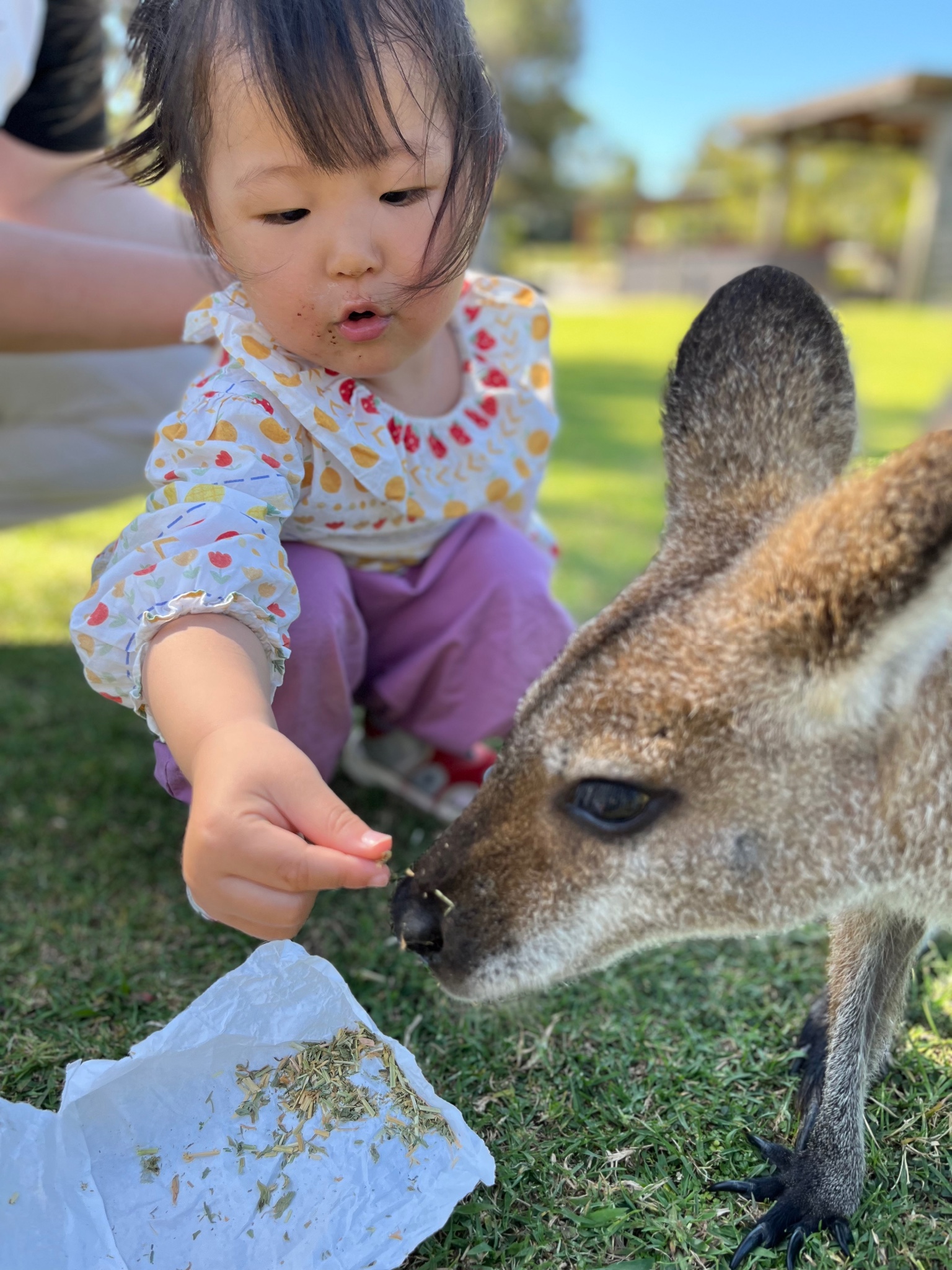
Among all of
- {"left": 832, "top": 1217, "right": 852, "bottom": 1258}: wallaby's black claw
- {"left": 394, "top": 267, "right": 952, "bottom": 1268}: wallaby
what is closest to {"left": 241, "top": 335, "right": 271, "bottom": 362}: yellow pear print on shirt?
{"left": 394, "top": 267, "right": 952, "bottom": 1268}: wallaby

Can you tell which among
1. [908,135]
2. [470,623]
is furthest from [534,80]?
[470,623]

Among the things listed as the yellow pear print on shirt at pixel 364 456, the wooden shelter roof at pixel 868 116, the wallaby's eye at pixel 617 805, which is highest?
the yellow pear print on shirt at pixel 364 456

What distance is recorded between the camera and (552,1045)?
174cm

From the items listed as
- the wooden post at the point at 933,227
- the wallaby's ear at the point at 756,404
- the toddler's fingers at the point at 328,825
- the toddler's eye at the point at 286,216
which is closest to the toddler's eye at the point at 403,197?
the toddler's eye at the point at 286,216

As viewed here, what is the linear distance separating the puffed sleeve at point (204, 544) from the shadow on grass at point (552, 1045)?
0.56 meters

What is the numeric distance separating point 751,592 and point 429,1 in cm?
100

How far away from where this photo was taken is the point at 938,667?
48.6 inches

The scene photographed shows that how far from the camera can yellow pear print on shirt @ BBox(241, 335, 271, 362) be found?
69.7 inches

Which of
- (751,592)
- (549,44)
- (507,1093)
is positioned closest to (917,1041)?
(507,1093)

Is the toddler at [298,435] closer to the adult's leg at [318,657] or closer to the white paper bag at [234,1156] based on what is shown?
the adult's leg at [318,657]

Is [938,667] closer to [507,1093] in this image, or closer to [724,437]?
[724,437]

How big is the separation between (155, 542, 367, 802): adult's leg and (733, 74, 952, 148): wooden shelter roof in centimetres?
1792

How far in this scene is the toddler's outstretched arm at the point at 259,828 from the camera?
1191 millimetres

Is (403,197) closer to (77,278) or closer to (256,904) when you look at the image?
(77,278)
